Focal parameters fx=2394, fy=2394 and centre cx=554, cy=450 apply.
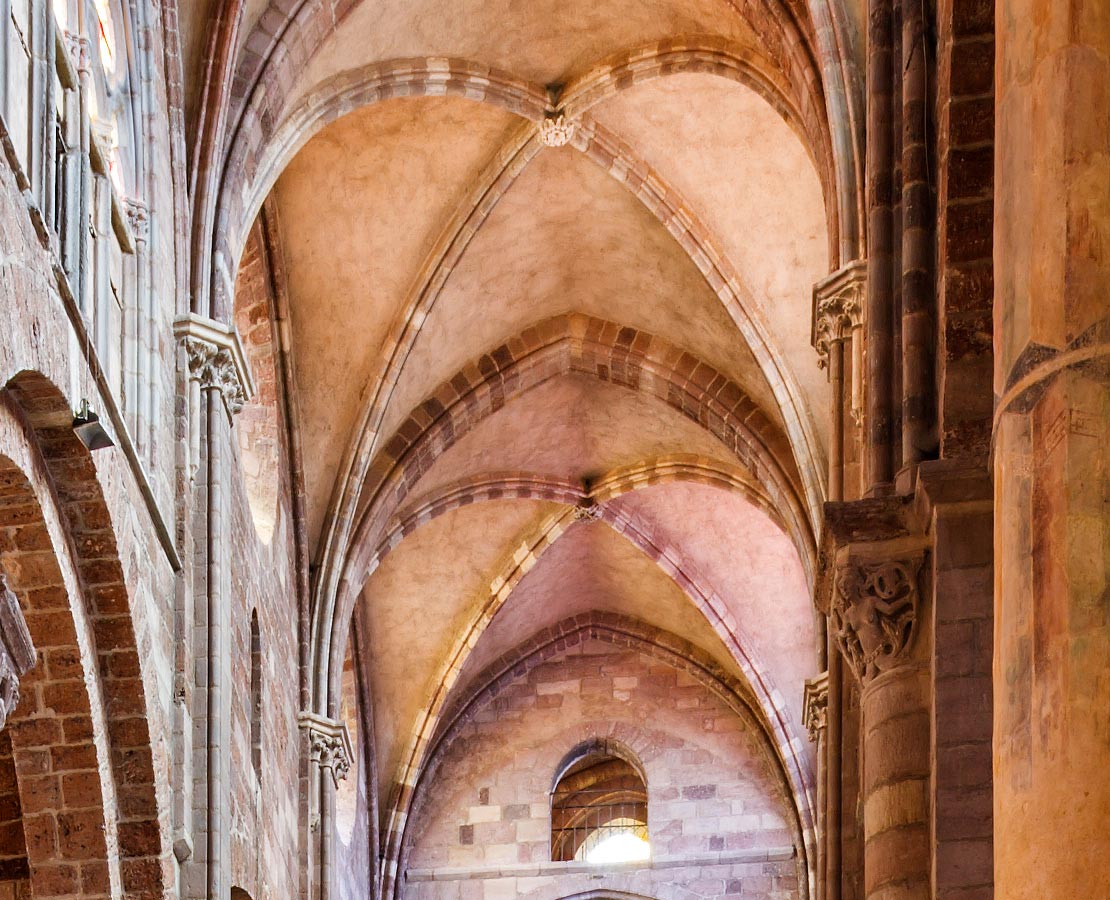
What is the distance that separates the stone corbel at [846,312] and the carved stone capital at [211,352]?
335 cm

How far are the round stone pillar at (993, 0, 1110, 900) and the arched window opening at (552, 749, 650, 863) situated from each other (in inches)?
694

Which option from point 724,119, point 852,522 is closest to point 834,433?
point 724,119

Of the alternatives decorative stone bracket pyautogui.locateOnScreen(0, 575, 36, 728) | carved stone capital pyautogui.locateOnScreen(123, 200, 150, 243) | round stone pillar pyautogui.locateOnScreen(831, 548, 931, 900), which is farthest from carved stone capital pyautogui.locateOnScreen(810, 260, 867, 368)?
decorative stone bracket pyautogui.locateOnScreen(0, 575, 36, 728)

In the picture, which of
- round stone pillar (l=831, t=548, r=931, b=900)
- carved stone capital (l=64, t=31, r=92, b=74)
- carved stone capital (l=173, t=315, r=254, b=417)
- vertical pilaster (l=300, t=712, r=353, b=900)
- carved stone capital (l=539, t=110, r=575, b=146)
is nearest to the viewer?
round stone pillar (l=831, t=548, r=931, b=900)

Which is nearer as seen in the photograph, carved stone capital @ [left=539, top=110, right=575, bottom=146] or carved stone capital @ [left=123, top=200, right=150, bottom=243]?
carved stone capital @ [left=123, top=200, right=150, bottom=243]

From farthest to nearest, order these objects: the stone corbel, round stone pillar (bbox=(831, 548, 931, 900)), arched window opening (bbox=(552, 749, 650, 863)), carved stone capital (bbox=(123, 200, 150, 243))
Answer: arched window opening (bbox=(552, 749, 650, 863)) → the stone corbel → carved stone capital (bbox=(123, 200, 150, 243)) → round stone pillar (bbox=(831, 548, 931, 900))

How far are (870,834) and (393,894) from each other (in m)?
14.0

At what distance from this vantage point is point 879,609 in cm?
873

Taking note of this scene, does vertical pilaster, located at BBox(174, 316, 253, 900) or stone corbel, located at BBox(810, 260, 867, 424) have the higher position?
stone corbel, located at BBox(810, 260, 867, 424)

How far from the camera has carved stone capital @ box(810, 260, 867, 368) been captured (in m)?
13.5

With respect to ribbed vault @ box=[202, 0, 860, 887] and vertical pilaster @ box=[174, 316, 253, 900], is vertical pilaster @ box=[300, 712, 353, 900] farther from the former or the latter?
vertical pilaster @ box=[174, 316, 253, 900]

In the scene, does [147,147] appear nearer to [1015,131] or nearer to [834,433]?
[834,433]

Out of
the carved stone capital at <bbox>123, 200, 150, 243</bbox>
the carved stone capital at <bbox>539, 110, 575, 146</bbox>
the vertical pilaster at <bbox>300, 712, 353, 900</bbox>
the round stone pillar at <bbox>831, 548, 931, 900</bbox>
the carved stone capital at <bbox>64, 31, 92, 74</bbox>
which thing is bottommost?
the round stone pillar at <bbox>831, 548, 931, 900</bbox>


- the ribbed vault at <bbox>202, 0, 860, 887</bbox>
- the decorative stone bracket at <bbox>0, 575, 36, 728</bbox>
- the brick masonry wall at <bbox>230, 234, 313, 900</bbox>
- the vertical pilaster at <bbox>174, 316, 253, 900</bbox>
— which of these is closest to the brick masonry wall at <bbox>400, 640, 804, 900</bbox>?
the ribbed vault at <bbox>202, 0, 860, 887</bbox>
